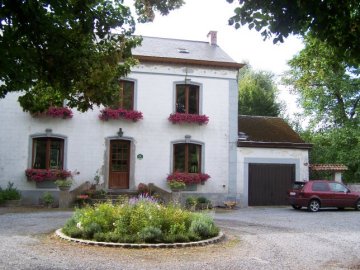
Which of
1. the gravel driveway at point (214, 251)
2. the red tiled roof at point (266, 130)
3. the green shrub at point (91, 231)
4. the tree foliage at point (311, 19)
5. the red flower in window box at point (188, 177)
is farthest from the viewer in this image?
the red tiled roof at point (266, 130)

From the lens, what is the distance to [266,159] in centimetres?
2209

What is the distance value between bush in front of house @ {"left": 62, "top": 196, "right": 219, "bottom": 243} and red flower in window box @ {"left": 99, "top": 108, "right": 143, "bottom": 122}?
9.24 metres

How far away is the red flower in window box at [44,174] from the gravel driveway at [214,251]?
5.41m

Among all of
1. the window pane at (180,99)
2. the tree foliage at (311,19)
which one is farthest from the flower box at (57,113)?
the tree foliage at (311,19)

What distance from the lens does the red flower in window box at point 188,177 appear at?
20.6 metres

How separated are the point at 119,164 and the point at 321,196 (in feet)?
29.6

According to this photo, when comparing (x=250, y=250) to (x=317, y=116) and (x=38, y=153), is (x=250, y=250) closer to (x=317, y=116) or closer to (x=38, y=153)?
(x=38, y=153)

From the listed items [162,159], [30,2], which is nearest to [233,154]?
[162,159]

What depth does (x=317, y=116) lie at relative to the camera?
31.8m

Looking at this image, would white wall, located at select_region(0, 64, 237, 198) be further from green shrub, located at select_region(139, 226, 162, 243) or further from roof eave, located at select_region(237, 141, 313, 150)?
green shrub, located at select_region(139, 226, 162, 243)

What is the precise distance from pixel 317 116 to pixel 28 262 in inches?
1059

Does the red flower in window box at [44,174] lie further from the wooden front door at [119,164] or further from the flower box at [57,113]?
the flower box at [57,113]

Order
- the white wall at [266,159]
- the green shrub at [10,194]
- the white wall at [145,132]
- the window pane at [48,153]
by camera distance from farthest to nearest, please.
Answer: the white wall at [266,159] → the window pane at [48,153] → the white wall at [145,132] → the green shrub at [10,194]

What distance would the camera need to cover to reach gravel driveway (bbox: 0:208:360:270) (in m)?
8.34
